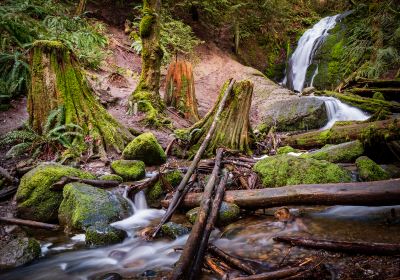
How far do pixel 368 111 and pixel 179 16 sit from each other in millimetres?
11307

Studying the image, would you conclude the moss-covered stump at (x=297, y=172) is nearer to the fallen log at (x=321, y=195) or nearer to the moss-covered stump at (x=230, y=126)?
the fallen log at (x=321, y=195)

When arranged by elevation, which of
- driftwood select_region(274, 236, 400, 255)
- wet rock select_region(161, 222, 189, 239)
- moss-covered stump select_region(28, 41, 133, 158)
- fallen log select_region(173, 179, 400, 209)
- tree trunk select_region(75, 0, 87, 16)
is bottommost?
wet rock select_region(161, 222, 189, 239)

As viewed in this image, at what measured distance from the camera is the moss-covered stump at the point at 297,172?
4.55 m

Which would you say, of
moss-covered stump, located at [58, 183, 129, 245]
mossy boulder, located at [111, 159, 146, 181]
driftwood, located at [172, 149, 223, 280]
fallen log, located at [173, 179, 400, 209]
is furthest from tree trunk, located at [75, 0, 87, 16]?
driftwood, located at [172, 149, 223, 280]

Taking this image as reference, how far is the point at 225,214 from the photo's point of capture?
3762mm

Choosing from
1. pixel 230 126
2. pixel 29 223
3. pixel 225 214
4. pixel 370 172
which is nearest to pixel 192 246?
pixel 225 214

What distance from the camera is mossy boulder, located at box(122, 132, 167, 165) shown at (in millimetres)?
5918

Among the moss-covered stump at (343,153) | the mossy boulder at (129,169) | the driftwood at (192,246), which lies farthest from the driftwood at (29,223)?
the moss-covered stump at (343,153)

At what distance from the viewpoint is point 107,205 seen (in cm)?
418

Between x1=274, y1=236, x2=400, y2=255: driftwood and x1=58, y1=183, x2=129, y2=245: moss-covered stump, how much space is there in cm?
210

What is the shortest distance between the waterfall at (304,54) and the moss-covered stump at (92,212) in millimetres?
13620

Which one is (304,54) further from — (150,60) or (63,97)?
(63,97)

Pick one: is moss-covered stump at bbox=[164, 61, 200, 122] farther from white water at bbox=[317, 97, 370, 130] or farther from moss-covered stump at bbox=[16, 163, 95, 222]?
moss-covered stump at bbox=[16, 163, 95, 222]

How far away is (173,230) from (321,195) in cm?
171
